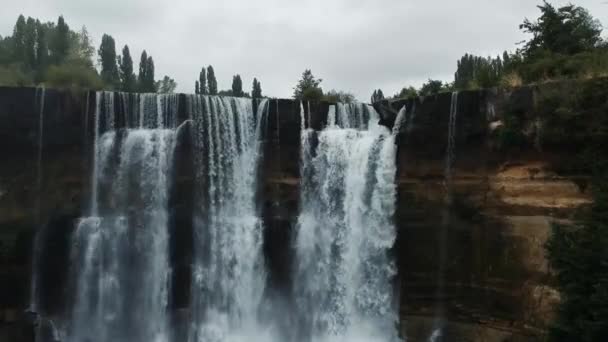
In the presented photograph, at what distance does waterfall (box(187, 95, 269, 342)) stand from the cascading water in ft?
20.1

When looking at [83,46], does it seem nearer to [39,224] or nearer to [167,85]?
[167,85]

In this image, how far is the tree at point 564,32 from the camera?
20.2 m

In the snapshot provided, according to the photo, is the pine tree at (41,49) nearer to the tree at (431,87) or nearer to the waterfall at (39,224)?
the waterfall at (39,224)

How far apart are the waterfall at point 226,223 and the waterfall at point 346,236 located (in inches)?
Result: 68.5

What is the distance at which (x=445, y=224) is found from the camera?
60.8ft

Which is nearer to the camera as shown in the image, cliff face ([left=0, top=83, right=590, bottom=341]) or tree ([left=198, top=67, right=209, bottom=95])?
cliff face ([left=0, top=83, right=590, bottom=341])

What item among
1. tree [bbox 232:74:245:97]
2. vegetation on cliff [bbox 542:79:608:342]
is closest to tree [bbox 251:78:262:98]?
tree [bbox 232:74:245:97]

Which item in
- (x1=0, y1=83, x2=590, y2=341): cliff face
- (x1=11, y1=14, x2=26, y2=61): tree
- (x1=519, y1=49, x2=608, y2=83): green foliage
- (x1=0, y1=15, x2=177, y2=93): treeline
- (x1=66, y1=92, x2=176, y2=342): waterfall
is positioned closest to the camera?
(x1=519, y1=49, x2=608, y2=83): green foliage

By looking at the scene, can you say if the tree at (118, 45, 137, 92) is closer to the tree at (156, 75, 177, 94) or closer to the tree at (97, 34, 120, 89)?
the tree at (97, 34, 120, 89)

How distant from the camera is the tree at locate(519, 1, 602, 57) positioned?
20234 mm

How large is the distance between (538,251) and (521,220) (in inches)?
40.3

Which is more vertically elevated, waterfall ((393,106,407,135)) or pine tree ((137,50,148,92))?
pine tree ((137,50,148,92))

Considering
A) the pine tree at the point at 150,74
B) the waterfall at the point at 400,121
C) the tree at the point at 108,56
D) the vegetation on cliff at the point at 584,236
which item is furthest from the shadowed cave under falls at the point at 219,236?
the pine tree at the point at 150,74

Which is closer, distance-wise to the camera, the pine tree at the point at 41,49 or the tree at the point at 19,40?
the pine tree at the point at 41,49
